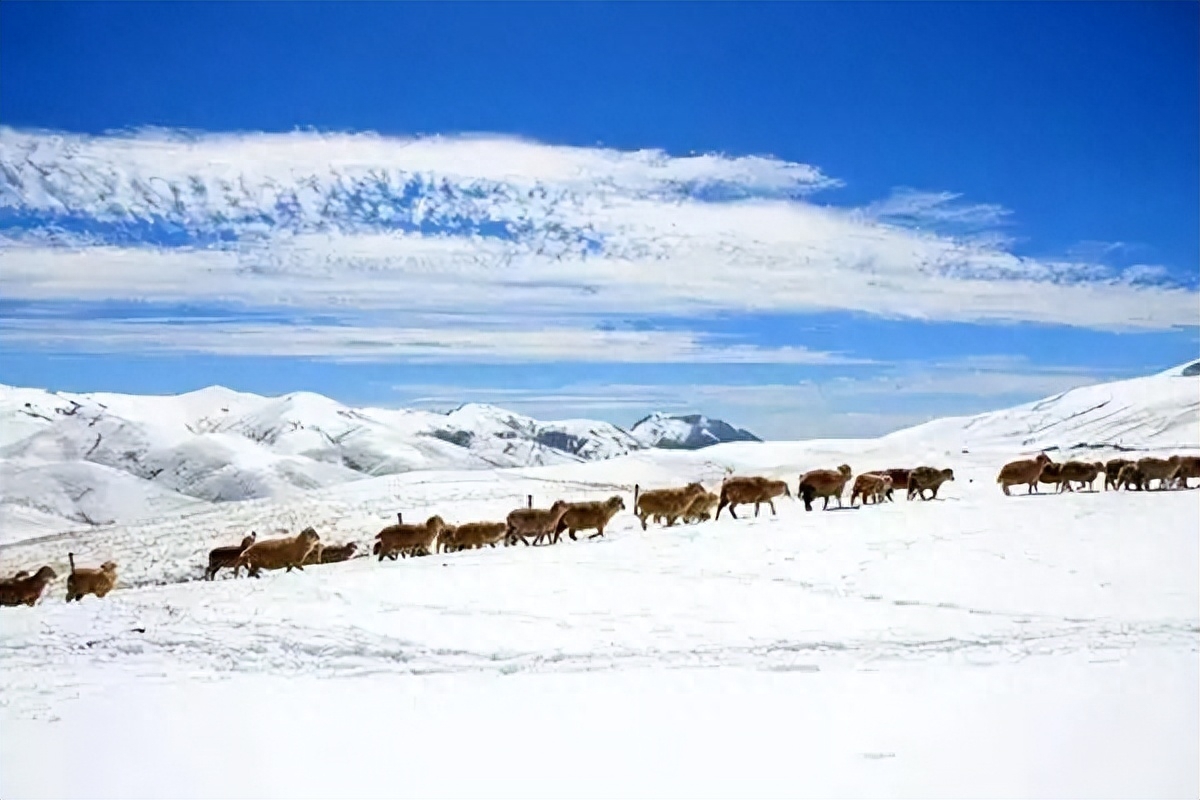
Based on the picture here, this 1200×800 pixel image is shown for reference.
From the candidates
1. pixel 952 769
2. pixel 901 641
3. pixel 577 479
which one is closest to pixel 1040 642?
pixel 901 641

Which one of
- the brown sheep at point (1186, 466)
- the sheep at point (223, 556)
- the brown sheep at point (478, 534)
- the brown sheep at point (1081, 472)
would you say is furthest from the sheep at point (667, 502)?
the brown sheep at point (1186, 466)

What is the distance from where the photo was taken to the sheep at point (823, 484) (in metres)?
5.40

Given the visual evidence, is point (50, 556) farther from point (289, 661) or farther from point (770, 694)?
point (770, 694)

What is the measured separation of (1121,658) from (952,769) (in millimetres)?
1076

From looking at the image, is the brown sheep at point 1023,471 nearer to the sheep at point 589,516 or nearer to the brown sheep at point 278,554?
the sheep at point 589,516

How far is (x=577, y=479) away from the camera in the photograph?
188 inches

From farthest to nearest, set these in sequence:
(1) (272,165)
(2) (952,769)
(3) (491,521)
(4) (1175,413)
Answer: (4) (1175,413) < (3) (491,521) < (1) (272,165) < (2) (952,769)

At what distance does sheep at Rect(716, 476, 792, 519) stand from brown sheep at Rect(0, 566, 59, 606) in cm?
296

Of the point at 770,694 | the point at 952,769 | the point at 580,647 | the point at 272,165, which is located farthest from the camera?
the point at 272,165

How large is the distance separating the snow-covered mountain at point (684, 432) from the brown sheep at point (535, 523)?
1.79 feet

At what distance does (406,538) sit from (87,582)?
126 centimetres

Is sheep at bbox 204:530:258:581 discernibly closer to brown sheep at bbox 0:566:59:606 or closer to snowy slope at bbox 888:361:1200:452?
brown sheep at bbox 0:566:59:606

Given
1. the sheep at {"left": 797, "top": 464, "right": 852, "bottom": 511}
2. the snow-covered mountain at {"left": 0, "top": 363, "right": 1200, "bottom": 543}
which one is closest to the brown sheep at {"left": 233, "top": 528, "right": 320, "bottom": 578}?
the snow-covered mountain at {"left": 0, "top": 363, "right": 1200, "bottom": 543}

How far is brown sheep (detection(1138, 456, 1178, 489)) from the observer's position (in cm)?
601
